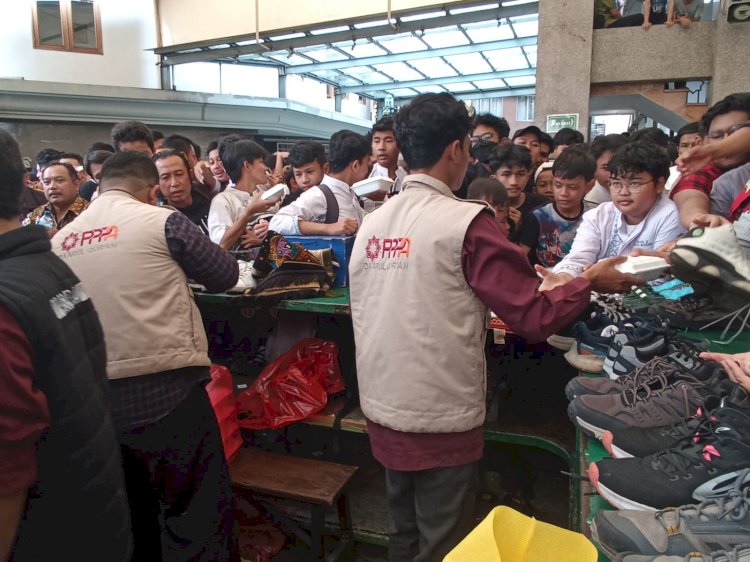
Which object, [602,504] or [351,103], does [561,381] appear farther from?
[351,103]

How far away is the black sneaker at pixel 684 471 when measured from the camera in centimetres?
106

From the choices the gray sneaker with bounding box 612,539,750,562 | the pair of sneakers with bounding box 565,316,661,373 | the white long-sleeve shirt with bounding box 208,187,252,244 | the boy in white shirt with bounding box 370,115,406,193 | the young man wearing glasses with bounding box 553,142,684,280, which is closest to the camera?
the gray sneaker with bounding box 612,539,750,562

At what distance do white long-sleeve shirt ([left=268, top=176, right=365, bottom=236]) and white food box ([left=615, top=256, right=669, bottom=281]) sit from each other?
1.85m

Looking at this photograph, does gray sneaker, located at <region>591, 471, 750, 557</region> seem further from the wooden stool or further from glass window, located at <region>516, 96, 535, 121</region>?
glass window, located at <region>516, 96, 535, 121</region>

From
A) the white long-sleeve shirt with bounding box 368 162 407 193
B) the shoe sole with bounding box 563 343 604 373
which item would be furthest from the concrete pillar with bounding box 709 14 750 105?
the shoe sole with bounding box 563 343 604 373

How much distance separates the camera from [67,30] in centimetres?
982

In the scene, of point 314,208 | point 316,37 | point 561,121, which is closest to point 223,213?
point 314,208

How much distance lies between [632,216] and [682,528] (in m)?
1.85

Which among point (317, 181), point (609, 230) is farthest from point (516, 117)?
point (609, 230)

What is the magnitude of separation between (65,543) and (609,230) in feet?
8.13

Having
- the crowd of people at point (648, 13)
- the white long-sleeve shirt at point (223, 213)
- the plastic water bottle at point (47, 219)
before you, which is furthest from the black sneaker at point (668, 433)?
the crowd of people at point (648, 13)

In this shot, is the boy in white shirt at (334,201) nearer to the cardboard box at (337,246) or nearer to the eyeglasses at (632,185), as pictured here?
the cardboard box at (337,246)

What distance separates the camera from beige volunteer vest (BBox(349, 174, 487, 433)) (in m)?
1.66

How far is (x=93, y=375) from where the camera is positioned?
1.42 m
